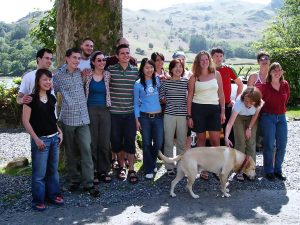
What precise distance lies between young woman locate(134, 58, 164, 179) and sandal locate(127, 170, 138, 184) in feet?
0.86

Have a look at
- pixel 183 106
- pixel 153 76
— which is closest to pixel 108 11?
pixel 153 76

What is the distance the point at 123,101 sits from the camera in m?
7.03

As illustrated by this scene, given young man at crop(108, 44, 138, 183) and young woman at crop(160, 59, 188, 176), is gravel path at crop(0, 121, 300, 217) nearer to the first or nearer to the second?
A: young man at crop(108, 44, 138, 183)

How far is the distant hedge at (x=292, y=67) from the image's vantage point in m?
17.0

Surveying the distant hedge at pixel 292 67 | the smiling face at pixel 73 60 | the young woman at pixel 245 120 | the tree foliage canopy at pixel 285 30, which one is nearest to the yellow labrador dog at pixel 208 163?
the young woman at pixel 245 120

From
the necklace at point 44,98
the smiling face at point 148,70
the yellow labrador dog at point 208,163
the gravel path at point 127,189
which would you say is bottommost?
the gravel path at point 127,189

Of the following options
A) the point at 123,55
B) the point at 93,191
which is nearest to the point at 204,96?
the point at 123,55

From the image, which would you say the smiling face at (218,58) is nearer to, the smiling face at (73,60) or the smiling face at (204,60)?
the smiling face at (204,60)

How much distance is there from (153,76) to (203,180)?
2139 millimetres

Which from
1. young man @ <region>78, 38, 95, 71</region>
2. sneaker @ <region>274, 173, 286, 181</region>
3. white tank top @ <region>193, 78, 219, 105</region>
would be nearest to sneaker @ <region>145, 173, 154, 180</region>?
white tank top @ <region>193, 78, 219, 105</region>

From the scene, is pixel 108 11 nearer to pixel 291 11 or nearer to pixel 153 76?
pixel 153 76

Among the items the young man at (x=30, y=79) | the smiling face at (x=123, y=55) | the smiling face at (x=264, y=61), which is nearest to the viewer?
the young man at (x=30, y=79)

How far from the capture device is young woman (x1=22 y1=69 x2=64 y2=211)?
576 centimetres

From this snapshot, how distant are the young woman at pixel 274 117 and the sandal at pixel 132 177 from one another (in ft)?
8.07
